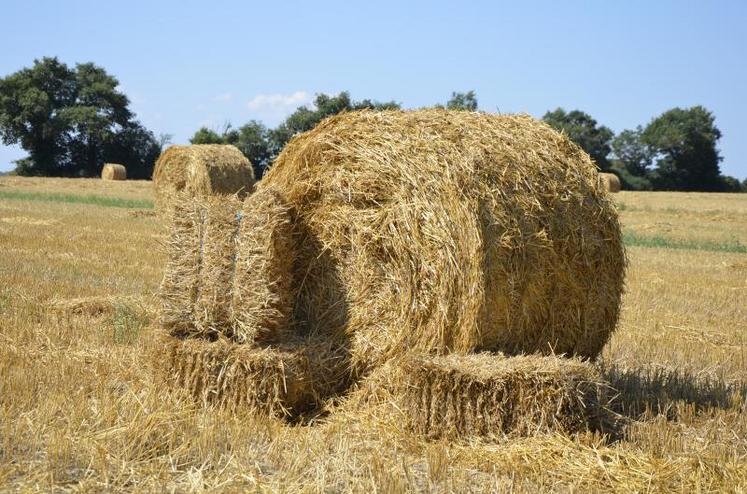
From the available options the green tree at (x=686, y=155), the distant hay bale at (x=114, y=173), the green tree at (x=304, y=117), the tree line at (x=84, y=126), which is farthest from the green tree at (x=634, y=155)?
the distant hay bale at (x=114, y=173)

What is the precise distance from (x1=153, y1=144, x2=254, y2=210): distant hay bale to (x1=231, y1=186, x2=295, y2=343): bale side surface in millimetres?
12900

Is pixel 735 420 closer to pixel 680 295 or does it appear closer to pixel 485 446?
pixel 485 446

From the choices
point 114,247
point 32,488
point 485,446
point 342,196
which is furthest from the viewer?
point 114,247

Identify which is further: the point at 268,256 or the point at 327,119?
the point at 327,119

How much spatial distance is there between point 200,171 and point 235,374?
1401cm

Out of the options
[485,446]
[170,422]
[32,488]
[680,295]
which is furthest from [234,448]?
[680,295]

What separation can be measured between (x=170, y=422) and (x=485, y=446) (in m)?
1.77

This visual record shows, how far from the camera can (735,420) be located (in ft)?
18.6

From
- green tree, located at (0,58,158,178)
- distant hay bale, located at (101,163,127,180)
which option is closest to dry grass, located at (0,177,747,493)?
distant hay bale, located at (101,163,127,180)

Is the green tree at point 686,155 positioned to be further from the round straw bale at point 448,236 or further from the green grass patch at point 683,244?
the round straw bale at point 448,236

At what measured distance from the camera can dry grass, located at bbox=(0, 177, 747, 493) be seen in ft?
13.4

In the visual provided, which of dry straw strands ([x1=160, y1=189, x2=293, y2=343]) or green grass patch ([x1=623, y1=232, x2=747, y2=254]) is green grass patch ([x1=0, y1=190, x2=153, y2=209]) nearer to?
green grass patch ([x1=623, y1=232, x2=747, y2=254])

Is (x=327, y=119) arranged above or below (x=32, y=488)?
above

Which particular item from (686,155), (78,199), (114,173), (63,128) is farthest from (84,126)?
(686,155)
